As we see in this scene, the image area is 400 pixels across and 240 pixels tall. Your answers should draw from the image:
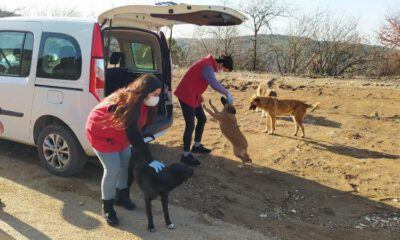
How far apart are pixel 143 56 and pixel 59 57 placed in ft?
5.43

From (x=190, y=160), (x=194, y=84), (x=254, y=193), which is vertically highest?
(x=194, y=84)

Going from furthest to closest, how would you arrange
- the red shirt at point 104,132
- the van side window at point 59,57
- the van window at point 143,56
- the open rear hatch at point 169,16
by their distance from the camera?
the van window at point 143,56, the van side window at point 59,57, the open rear hatch at point 169,16, the red shirt at point 104,132

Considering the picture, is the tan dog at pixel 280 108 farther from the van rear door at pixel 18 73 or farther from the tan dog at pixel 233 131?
the van rear door at pixel 18 73

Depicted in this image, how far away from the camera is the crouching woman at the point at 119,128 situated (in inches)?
141

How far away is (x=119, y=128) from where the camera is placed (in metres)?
3.71

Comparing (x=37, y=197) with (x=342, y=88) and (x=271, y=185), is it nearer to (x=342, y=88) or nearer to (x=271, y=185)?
(x=271, y=185)

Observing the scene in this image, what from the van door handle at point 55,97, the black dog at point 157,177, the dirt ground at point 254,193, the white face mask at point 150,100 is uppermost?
the white face mask at point 150,100

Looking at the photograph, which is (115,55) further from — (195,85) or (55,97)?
(55,97)

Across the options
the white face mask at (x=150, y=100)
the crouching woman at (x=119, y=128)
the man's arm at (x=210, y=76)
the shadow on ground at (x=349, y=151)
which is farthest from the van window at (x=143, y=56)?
the shadow on ground at (x=349, y=151)

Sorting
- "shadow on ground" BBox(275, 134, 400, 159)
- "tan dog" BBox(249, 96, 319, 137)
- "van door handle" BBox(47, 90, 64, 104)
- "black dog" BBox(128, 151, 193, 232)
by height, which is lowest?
"shadow on ground" BBox(275, 134, 400, 159)

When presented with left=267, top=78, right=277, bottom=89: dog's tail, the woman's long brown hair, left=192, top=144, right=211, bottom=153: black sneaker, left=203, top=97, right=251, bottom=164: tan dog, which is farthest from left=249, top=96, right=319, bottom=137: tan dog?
the woman's long brown hair

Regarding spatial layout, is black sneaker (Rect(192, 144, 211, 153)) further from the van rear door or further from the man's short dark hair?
the van rear door

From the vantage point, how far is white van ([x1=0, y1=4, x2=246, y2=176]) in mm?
4766

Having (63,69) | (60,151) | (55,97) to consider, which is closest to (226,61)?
(63,69)
